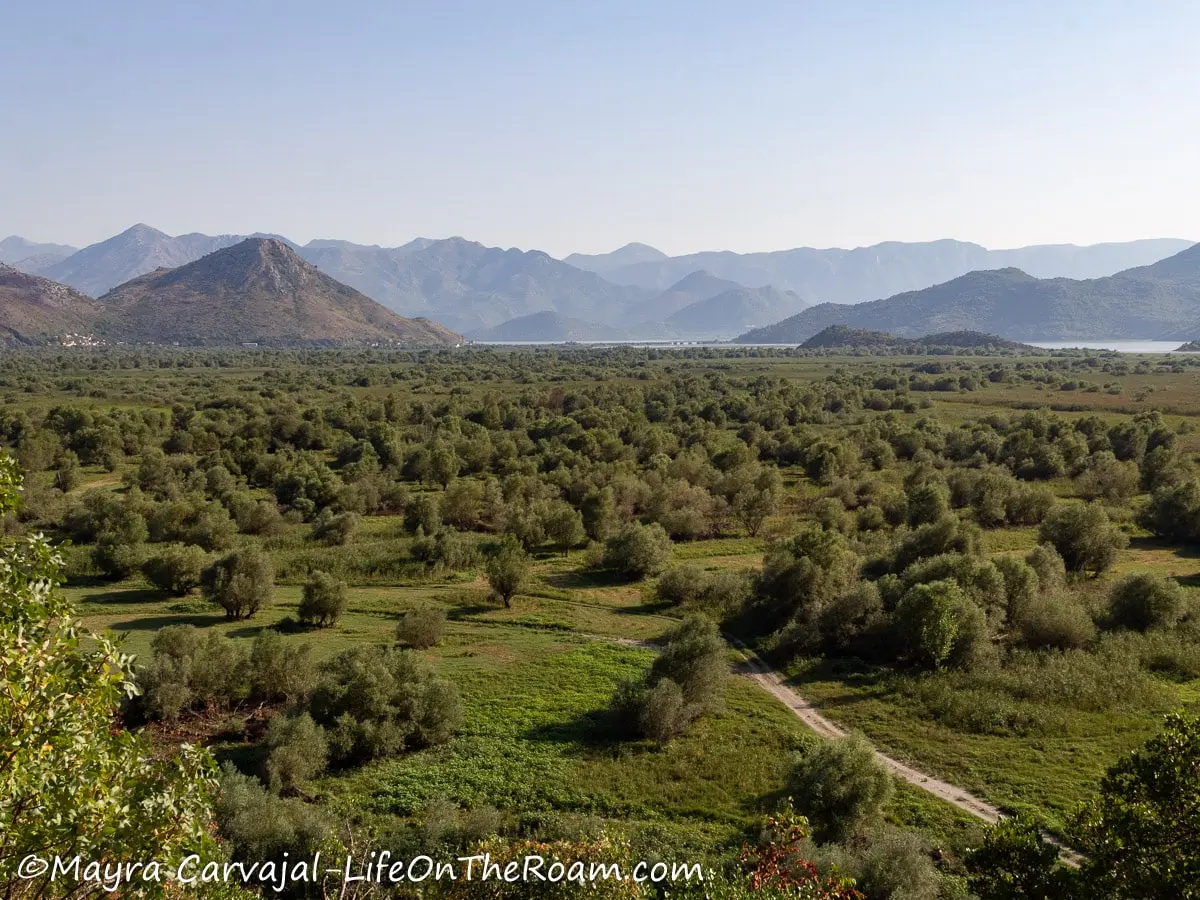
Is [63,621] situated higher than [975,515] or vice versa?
[63,621]

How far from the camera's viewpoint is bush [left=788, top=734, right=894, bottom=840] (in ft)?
63.9

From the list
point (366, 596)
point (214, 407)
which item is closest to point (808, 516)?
point (366, 596)

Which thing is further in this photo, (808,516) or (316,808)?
(808,516)

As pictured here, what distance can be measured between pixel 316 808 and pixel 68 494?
52266mm

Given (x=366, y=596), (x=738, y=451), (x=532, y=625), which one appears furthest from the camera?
(x=738, y=451)

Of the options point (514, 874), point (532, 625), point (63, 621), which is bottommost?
point (532, 625)

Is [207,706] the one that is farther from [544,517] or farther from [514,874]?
[544,517]

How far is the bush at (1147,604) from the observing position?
31.6m

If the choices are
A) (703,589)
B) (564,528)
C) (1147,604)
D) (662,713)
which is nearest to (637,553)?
(703,589)

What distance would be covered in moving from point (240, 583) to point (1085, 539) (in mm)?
46478

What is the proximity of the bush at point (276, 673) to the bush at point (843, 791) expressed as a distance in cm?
1847

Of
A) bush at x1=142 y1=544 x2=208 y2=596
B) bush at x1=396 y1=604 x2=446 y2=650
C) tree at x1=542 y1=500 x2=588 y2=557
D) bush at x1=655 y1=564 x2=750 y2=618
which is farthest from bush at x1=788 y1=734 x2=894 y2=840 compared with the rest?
bush at x1=142 y1=544 x2=208 y2=596

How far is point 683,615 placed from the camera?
38.8 meters

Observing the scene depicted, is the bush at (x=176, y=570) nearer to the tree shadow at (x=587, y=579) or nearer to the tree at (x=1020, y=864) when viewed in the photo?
the tree shadow at (x=587, y=579)
